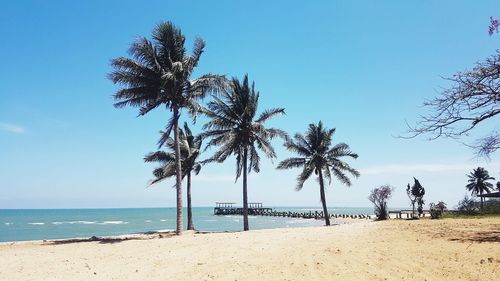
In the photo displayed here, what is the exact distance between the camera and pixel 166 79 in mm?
22156

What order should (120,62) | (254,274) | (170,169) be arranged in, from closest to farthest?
(254,274) → (120,62) → (170,169)

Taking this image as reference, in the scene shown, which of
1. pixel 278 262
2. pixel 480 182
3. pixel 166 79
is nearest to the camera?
pixel 278 262

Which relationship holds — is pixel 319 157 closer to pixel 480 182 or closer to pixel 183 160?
pixel 183 160

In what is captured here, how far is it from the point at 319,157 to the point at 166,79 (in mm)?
19797

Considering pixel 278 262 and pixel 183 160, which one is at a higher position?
pixel 183 160

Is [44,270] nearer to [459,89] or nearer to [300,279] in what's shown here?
[300,279]

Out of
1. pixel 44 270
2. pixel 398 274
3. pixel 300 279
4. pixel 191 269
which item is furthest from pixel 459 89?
pixel 44 270

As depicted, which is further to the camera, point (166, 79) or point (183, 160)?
point (183, 160)

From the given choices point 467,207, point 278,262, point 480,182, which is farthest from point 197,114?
point 480,182

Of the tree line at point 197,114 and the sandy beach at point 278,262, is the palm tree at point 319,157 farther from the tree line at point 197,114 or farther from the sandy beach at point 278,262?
the sandy beach at point 278,262

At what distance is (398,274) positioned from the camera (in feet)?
28.7

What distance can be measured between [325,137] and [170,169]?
15003mm

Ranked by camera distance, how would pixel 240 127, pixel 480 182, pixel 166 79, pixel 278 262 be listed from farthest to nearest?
pixel 480 182, pixel 240 127, pixel 166 79, pixel 278 262

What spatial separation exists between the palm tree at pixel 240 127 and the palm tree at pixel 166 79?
4.16 metres
